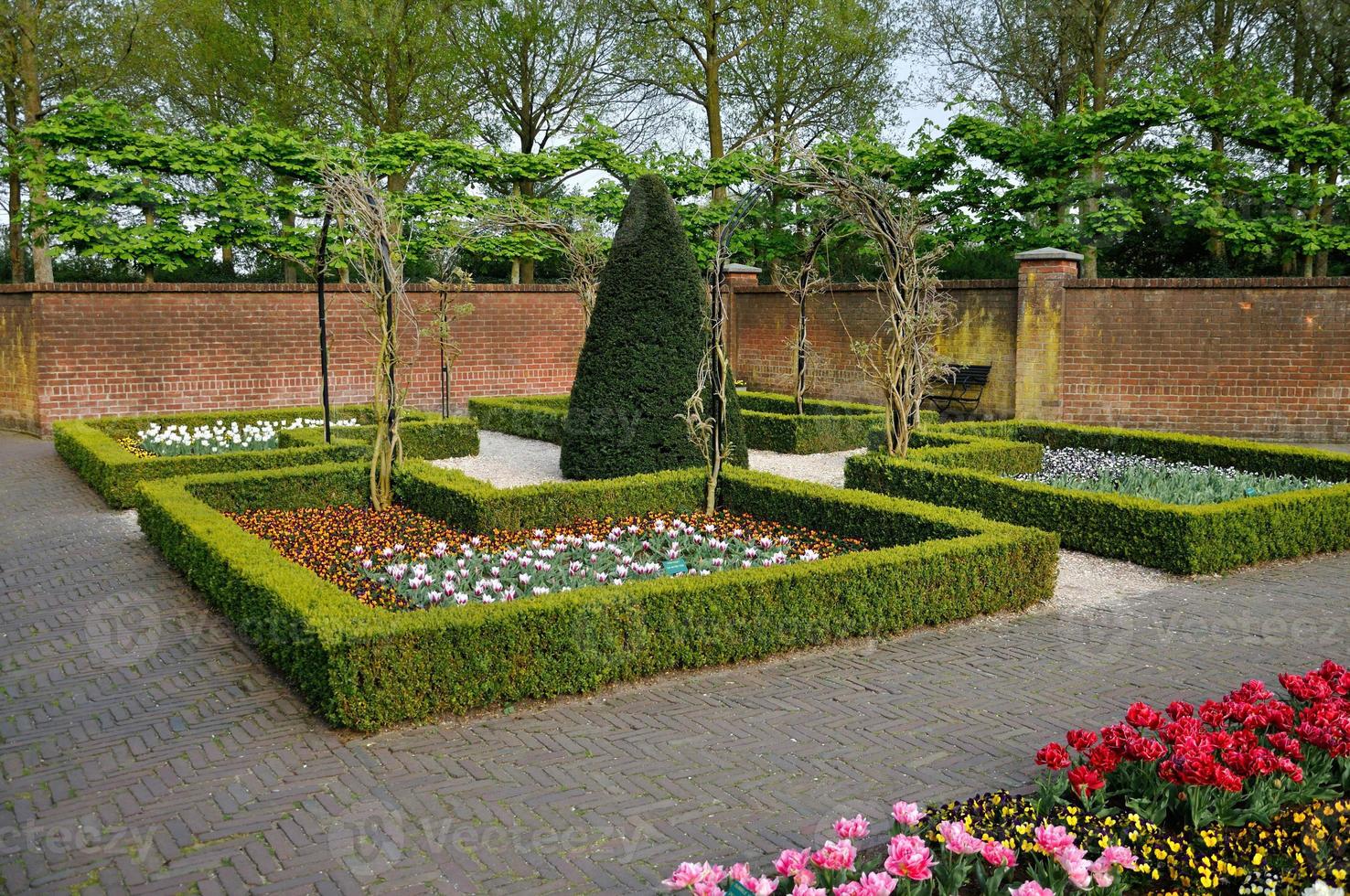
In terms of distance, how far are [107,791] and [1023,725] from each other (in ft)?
12.2

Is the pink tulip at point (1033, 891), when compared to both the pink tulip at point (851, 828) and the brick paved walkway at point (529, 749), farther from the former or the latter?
the brick paved walkway at point (529, 749)

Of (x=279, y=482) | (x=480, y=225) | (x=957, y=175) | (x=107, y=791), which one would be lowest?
(x=107, y=791)

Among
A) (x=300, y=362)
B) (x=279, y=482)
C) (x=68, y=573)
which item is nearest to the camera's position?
(x=68, y=573)

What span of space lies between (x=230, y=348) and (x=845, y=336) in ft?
31.4

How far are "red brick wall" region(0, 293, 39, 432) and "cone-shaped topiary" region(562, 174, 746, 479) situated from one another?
30.0 feet

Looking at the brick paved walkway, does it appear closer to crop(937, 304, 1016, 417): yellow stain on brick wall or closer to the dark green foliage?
the dark green foliage

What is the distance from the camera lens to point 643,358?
31.8 ft

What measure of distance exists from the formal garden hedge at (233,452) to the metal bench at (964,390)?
6.86m

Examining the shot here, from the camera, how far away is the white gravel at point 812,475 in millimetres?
6910

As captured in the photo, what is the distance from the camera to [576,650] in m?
5.07

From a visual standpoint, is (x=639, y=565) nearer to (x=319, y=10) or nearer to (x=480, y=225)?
(x=480, y=225)

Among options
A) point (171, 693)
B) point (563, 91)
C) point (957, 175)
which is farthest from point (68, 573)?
point (563, 91)

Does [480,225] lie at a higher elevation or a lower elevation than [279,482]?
higher

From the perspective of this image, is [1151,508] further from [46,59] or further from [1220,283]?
→ [46,59]
